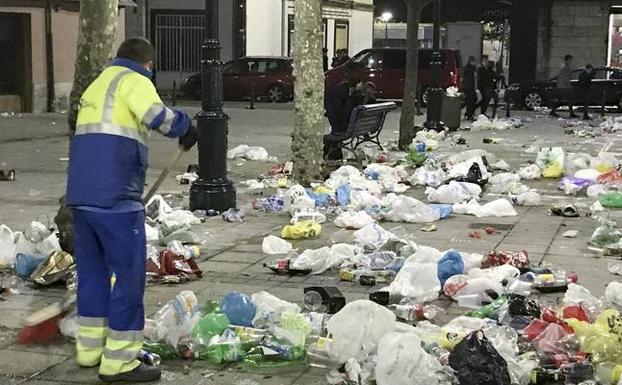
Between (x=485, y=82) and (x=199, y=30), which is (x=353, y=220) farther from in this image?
(x=199, y=30)

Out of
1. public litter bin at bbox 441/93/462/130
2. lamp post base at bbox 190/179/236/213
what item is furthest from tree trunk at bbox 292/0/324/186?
public litter bin at bbox 441/93/462/130

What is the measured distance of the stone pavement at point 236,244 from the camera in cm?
516

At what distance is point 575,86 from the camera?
1056 inches

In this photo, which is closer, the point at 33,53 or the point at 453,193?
the point at 453,193

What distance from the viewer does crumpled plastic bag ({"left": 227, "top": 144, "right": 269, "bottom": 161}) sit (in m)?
15.1

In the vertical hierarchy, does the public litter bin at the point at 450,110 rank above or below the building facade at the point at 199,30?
below

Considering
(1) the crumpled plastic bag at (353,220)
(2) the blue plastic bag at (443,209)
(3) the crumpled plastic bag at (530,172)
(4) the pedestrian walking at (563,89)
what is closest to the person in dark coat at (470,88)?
(4) the pedestrian walking at (563,89)

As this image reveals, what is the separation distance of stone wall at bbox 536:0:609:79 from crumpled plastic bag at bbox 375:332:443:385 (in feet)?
116

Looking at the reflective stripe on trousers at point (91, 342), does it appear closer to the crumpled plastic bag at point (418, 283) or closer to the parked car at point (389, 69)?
the crumpled plastic bag at point (418, 283)

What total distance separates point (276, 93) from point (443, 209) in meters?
21.1

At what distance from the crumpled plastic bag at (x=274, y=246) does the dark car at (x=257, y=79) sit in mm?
22436

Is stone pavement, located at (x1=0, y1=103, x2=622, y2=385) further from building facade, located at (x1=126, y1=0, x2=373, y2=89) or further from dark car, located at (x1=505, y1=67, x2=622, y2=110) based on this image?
building facade, located at (x1=126, y1=0, x2=373, y2=89)

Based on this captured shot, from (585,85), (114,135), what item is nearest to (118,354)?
(114,135)

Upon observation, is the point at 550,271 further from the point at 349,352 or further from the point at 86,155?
the point at 86,155
